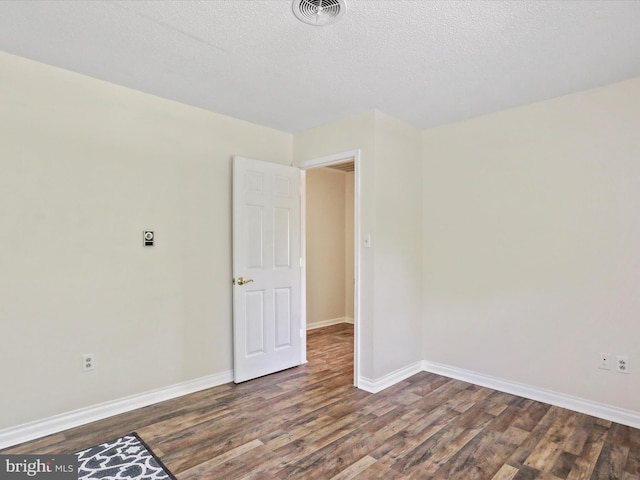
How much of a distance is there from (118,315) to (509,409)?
3062 mm

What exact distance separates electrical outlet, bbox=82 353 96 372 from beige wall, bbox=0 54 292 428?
34 millimetres

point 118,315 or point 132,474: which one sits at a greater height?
point 118,315

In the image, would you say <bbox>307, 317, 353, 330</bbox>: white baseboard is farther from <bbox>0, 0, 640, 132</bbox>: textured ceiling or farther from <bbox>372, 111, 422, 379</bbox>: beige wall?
<bbox>0, 0, 640, 132</bbox>: textured ceiling

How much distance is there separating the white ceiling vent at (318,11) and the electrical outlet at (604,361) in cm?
294

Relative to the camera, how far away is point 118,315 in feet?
9.13

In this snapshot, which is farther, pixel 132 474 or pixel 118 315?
pixel 118 315

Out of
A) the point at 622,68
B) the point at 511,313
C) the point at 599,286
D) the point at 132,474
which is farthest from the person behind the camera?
the point at 511,313

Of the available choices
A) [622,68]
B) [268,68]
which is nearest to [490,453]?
[622,68]

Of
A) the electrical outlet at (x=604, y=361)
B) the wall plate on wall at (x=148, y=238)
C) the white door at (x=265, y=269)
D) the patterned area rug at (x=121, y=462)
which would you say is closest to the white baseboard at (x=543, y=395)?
the electrical outlet at (x=604, y=361)

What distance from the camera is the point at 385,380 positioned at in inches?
131

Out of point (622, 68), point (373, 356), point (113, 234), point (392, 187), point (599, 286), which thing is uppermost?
point (622, 68)

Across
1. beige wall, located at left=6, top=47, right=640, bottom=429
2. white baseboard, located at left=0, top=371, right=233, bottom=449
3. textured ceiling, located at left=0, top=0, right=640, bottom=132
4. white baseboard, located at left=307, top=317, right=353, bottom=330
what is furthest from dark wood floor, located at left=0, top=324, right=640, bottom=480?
textured ceiling, located at left=0, top=0, right=640, bottom=132

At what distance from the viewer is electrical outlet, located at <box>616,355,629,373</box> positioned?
8.70 feet

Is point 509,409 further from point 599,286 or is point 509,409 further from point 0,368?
point 0,368
